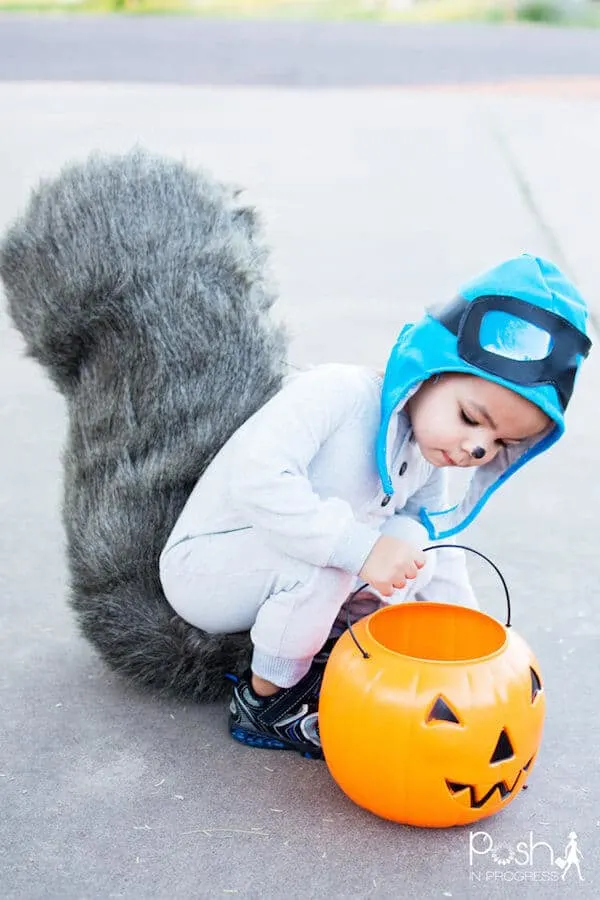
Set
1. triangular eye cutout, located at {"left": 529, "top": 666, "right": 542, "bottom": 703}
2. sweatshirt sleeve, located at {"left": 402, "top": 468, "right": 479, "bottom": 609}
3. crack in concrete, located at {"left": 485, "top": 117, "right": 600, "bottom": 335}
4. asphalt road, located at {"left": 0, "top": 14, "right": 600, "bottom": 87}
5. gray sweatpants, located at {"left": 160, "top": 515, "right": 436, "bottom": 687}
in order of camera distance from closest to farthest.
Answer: triangular eye cutout, located at {"left": 529, "top": 666, "right": 542, "bottom": 703}
gray sweatpants, located at {"left": 160, "top": 515, "right": 436, "bottom": 687}
sweatshirt sleeve, located at {"left": 402, "top": 468, "right": 479, "bottom": 609}
crack in concrete, located at {"left": 485, "top": 117, "right": 600, "bottom": 335}
asphalt road, located at {"left": 0, "top": 14, "right": 600, "bottom": 87}

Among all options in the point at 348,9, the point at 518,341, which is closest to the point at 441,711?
the point at 518,341

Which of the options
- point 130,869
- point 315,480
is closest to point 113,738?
point 130,869

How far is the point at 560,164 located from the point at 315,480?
6.31 meters

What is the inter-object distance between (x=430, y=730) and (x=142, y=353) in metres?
0.95

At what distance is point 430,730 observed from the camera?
7.13ft

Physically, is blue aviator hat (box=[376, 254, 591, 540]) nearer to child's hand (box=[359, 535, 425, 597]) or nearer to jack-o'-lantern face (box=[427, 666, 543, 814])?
child's hand (box=[359, 535, 425, 597])

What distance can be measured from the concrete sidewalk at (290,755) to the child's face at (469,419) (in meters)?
0.66

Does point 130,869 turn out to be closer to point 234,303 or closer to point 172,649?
point 172,649

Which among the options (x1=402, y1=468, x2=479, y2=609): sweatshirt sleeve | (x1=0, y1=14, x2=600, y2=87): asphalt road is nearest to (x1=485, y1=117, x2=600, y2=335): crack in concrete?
(x1=402, y1=468, x2=479, y2=609): sweatshirt sleeve

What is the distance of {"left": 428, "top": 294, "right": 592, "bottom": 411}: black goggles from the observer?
7.39 ft

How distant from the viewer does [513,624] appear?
3.10 meters

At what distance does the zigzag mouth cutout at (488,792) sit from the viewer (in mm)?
2203

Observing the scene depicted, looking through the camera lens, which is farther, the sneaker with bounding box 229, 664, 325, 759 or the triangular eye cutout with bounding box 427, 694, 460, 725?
the sneaker with bounding box 229, 664, 325, 759

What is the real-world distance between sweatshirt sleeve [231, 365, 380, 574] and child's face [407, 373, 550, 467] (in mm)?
163
